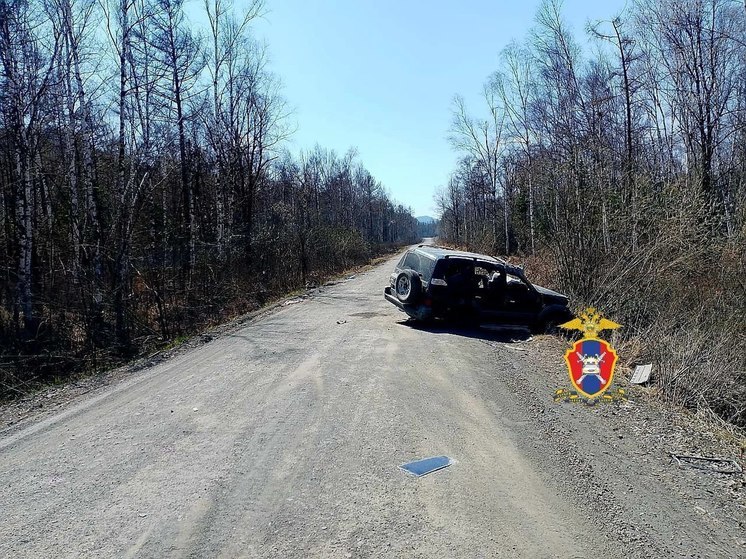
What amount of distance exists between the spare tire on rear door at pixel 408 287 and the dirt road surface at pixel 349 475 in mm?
3472

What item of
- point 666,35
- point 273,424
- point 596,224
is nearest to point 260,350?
point 273,424

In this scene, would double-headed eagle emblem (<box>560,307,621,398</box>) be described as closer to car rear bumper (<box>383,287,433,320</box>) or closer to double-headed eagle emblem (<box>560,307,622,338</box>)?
double-headed eagle emblem (<box>560,307,622,338</box>)

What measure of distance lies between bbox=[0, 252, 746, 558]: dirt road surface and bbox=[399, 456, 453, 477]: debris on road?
0.10 meters

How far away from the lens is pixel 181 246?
17375mm

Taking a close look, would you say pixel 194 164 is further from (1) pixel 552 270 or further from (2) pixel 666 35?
(2) pixel 666 35

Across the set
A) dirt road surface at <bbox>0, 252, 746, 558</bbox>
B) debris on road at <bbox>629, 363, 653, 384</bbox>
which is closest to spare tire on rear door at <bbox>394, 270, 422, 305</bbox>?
dirt road surface at <bbox>0, 252, 746, 558</bbox>

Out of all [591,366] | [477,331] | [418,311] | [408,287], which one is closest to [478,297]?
[477,331]

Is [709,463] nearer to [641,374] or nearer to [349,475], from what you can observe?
[641,374]

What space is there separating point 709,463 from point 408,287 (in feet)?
22.8

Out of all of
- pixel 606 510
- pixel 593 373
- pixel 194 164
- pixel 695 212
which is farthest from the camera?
pixel 194 164

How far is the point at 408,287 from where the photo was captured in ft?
35.5

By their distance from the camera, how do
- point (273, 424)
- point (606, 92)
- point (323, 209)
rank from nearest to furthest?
point (273, 424)
point (606, 92)
point (323, 209)

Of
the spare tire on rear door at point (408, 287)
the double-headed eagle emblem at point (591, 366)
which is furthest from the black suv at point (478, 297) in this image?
the double-headed eagle emblem at point (591, 366)

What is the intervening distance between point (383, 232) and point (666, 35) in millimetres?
66740
